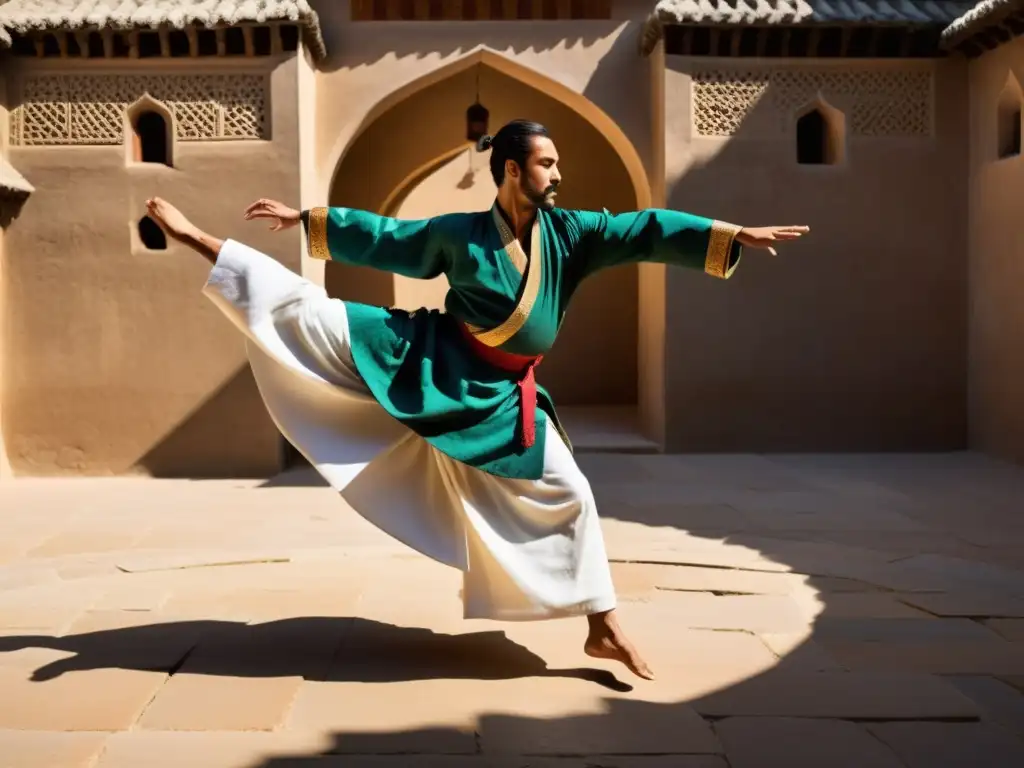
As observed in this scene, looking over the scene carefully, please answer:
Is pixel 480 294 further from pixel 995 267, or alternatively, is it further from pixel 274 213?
pixel 995 267

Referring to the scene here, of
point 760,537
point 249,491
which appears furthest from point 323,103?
point 760,537

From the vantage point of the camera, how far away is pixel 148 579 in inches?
194

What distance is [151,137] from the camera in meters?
9.21

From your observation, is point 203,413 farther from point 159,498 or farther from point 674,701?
point 674,701

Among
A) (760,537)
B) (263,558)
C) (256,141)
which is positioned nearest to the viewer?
(263,558)

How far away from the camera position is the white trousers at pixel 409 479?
3.50 metres

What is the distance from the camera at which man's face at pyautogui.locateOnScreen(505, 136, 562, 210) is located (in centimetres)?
354

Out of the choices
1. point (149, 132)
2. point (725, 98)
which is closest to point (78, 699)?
point (149, 132)

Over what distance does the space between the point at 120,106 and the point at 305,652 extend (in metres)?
6.53

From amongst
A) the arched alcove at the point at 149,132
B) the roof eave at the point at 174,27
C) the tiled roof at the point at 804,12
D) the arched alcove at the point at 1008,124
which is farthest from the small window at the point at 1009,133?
the arched alcove at the point at 149,132

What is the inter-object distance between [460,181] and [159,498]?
7765 mm

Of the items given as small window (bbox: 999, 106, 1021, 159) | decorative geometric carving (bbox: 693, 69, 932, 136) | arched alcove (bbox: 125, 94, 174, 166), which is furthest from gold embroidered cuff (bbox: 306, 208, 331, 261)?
small window (bbox: 999, 106, 1021, 159)

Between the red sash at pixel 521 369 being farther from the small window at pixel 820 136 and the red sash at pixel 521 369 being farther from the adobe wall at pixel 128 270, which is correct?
the small window at pixel 820 136

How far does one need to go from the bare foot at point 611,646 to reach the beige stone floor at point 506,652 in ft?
0.20
